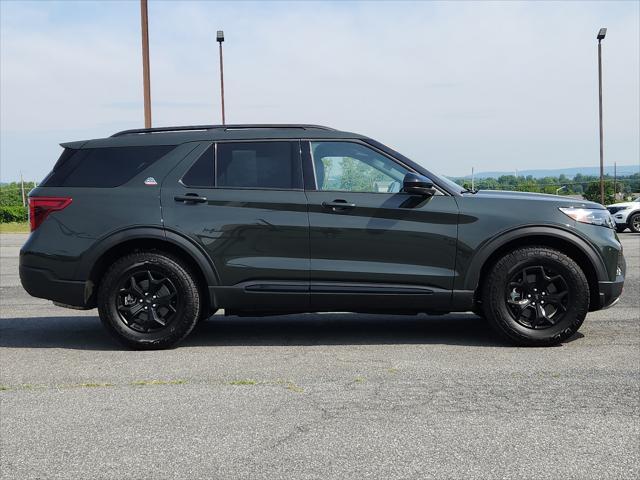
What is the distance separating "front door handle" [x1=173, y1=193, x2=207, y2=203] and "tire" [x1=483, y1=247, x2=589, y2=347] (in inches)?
94.9

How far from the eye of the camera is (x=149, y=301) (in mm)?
6223

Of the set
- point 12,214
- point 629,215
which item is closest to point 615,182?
point 629,215

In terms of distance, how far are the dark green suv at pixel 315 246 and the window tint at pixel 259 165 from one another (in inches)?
0.5

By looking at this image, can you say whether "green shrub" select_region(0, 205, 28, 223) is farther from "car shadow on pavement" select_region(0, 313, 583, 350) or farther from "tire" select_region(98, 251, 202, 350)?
"tire" select_region(98, 251, 202, 350)

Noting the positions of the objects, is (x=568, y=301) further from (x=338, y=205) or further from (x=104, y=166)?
(x=104, y=166)

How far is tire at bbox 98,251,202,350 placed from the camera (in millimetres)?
6160

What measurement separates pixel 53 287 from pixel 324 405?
116 inches

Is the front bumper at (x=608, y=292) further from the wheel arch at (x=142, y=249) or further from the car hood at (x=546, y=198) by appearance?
the wheel arch at (x=142, y=249)

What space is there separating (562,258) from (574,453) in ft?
8.85

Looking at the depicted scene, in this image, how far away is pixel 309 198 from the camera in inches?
245

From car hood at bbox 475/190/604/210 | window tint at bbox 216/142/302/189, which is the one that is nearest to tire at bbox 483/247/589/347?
car hood at bbox 475/190/604/210

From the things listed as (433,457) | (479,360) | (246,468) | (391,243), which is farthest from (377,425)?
(391,243)

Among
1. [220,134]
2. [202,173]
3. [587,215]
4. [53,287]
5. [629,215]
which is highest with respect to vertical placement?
[220,134]

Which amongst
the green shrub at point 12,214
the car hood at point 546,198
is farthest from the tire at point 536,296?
the green shrub at point 12,214
